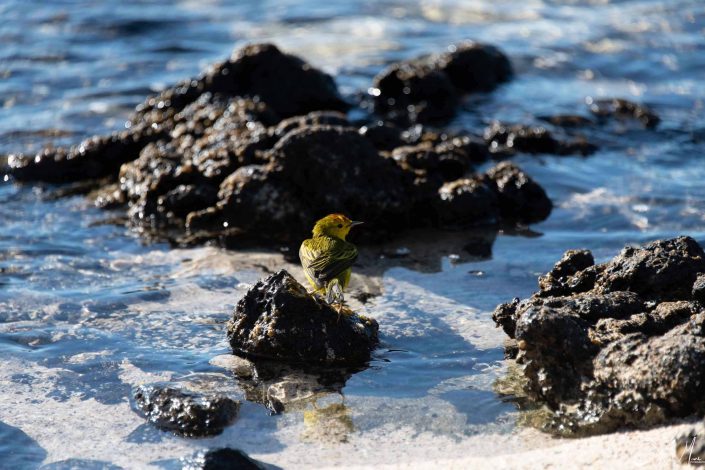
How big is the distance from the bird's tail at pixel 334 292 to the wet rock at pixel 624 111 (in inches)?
293

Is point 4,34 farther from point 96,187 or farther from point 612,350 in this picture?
point 612,350

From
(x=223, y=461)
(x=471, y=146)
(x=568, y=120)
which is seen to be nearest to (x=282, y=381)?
(x=223, y=461)

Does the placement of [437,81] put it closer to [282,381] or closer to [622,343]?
[282,381]

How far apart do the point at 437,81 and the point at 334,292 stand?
300 inches

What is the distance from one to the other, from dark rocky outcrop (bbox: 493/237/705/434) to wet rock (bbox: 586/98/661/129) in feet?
23.5

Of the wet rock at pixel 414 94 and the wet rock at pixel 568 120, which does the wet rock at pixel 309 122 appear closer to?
the wet rock at pixel 414 94

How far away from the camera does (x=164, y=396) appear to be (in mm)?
6340

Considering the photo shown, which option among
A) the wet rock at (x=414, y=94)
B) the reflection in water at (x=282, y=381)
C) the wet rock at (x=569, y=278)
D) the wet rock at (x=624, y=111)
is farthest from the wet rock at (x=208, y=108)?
the wet rock at (x=569, y=278)

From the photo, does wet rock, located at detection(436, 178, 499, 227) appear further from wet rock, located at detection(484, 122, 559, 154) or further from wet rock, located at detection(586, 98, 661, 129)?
wet rock, located at detection(586, 98, 661, 129)

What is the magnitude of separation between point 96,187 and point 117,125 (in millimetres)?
2450

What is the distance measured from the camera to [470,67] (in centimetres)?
1555

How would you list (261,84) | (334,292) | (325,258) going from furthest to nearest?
(261,84) → (334,292) → (325,258)

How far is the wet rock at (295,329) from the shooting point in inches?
272

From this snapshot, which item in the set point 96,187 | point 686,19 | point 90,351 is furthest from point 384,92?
point 90,351
